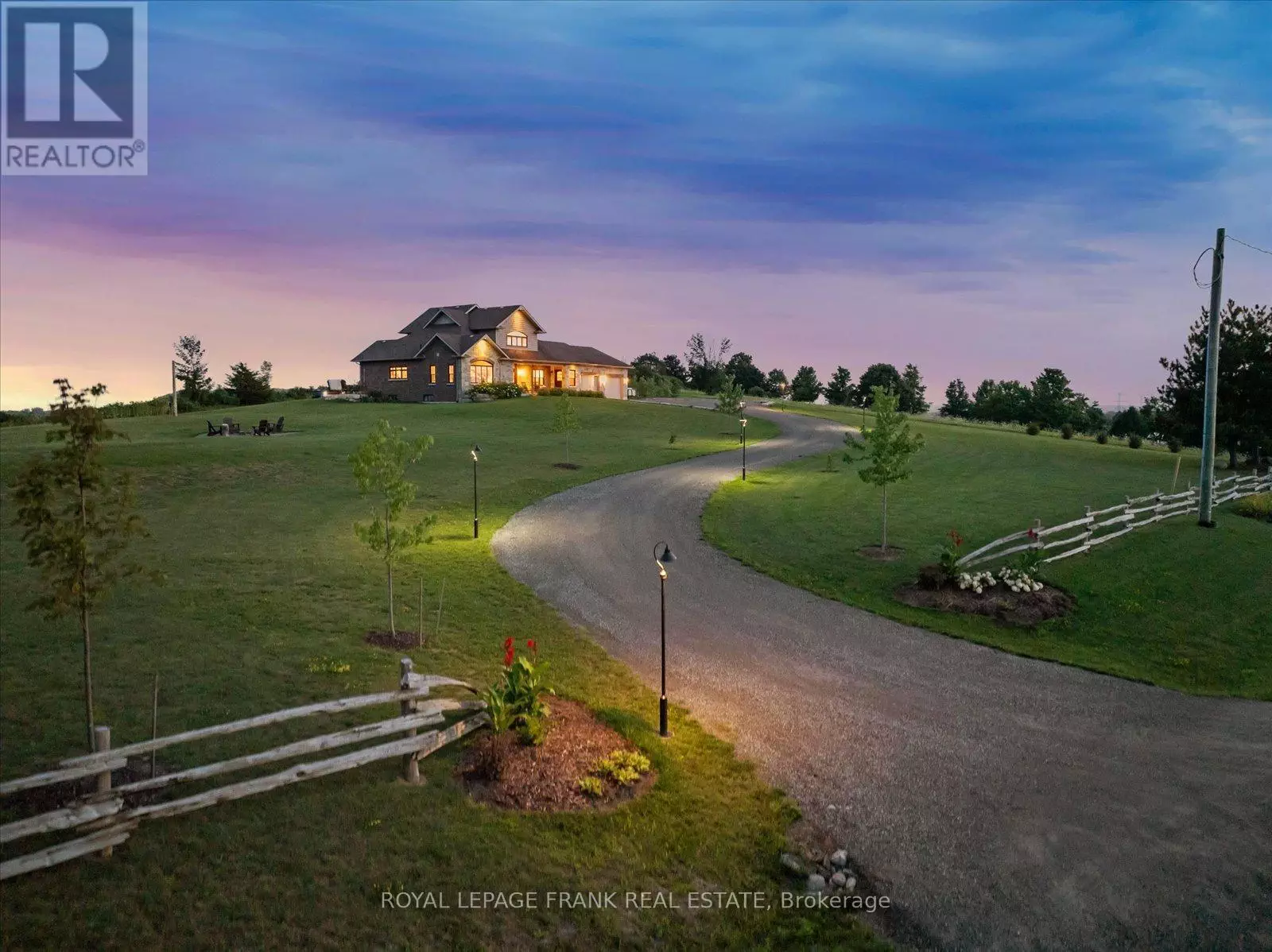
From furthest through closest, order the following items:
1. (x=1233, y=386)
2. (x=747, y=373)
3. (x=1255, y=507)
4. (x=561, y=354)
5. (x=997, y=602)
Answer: (x=747, y=373) → (x=561, y=354) → (x=1233, y=386) → (x=1255, y=507) → (x=997, y=602)

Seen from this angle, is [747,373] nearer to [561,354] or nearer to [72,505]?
[561,354]

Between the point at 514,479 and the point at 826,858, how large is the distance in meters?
28.6

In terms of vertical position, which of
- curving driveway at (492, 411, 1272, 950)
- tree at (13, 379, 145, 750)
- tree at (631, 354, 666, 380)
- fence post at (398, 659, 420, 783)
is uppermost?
tree at (631, 354, 666, 380)

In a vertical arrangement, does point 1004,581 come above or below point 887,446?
below

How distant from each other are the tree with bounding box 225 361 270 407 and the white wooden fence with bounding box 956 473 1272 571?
73367mm

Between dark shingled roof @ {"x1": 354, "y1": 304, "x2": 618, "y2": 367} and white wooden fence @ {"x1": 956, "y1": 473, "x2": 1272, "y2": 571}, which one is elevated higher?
dark shingled roof @ {"x1": 354, "y1": 304, "x2": 618, "y2": 367}

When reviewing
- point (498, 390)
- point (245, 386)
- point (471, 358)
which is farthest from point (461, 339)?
point (245, 386)

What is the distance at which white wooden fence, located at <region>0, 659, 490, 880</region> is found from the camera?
23.8 ft

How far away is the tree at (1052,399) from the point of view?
106 metres

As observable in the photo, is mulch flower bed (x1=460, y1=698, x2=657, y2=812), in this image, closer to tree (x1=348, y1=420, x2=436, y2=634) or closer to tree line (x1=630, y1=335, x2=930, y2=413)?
tree (x1=348, y1=420, x2=436, y2=634)

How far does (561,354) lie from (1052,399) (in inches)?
3015

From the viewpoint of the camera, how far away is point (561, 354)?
265ft

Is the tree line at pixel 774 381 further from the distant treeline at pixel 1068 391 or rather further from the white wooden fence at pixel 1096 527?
the white wooden fence at pixel 1096 527

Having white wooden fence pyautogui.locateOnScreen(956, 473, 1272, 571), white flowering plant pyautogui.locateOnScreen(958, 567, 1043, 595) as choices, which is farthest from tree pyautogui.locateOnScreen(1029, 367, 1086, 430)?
white flowering plant pyautogui.locateOnScreen(958, 567, 1043, 595)
